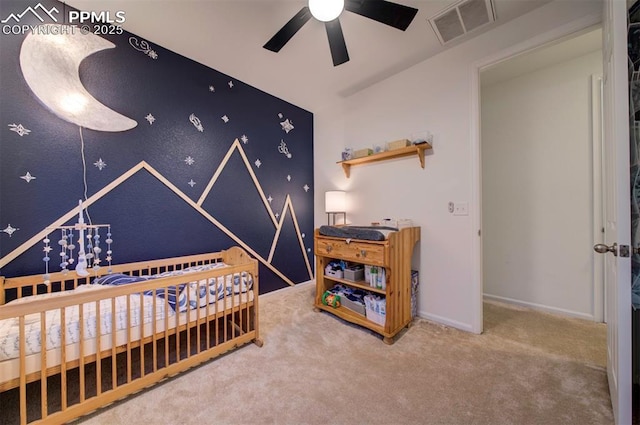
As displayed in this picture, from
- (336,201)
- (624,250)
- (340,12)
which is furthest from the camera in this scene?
(336,201)

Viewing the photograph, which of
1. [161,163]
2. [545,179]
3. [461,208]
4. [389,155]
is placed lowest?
[461,208]

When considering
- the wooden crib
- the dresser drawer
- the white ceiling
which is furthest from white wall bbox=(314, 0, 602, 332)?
the wooden crib

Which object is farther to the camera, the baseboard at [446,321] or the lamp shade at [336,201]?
the lamp shade at [336,201]

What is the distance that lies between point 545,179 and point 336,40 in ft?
8.05

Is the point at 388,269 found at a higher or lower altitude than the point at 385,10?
lower

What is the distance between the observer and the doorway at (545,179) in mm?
2182

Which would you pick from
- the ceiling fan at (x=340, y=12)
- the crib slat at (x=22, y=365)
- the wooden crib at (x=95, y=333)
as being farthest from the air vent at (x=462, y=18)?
the crib slat at (x=22, y=365)

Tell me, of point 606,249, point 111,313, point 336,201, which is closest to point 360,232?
point 336,201

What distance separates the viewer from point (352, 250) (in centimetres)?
217

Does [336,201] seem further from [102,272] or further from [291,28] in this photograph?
[102,272]

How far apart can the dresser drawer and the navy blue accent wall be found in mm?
897

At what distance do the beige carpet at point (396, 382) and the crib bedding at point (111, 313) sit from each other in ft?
1.36

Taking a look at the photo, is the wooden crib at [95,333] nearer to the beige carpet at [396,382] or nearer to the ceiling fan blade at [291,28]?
the beige carpet at [396,382]

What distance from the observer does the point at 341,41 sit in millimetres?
1661
